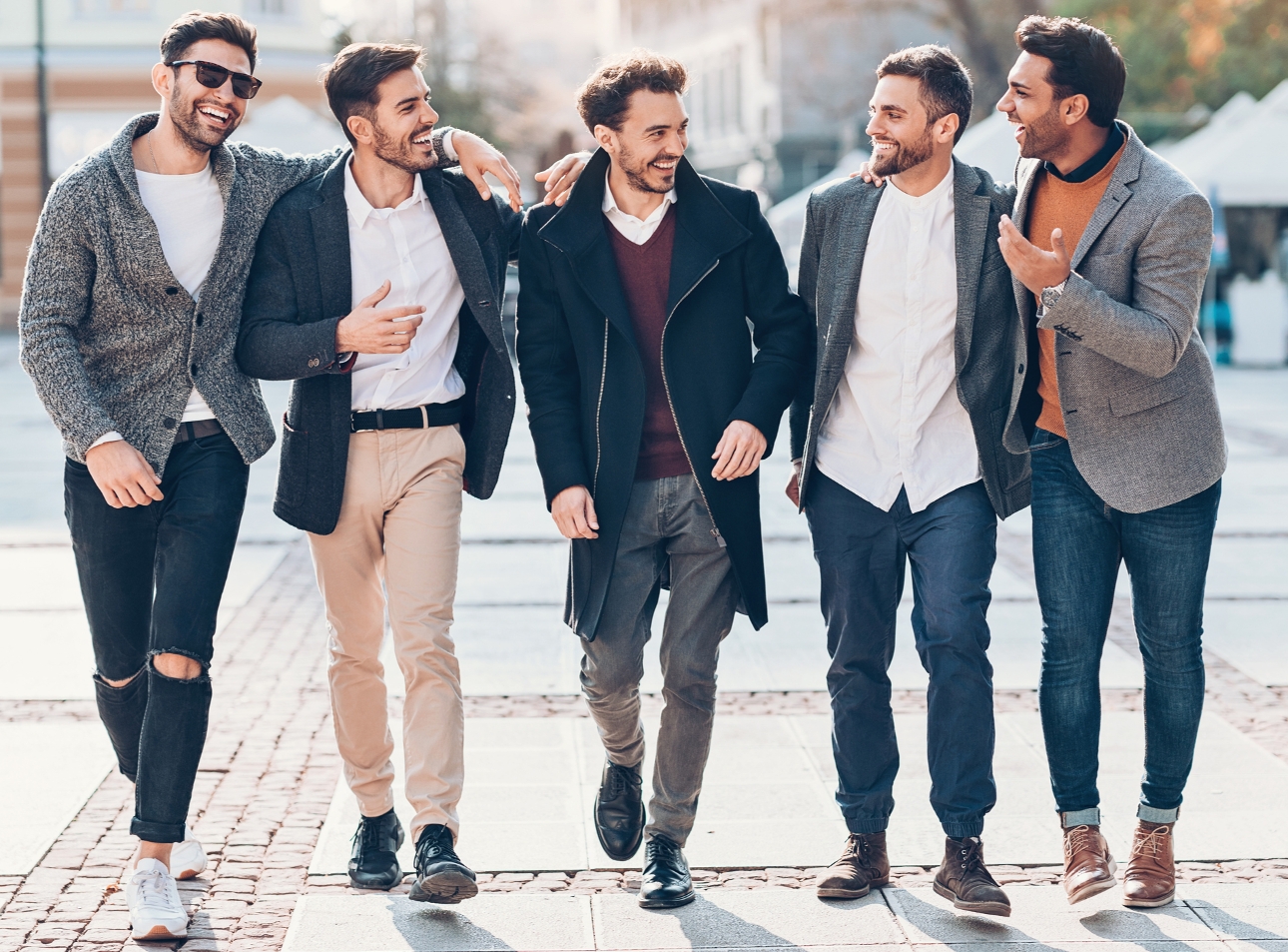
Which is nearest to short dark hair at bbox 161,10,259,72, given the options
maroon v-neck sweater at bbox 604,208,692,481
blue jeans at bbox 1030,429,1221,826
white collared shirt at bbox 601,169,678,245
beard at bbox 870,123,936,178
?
white collared shirt at bbox 601,169,678,245

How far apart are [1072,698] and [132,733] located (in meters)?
2.38

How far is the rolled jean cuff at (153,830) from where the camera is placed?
375cm

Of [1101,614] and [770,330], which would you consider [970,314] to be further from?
[1101,614]

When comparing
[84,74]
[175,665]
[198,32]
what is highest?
[84,74]

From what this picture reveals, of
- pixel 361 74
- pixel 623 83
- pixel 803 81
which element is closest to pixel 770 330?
pixel 623 83

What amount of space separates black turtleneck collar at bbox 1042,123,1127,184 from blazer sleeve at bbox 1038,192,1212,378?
0.74 feet

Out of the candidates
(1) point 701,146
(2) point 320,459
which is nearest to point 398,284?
(2) point 320,459

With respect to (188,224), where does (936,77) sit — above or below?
above

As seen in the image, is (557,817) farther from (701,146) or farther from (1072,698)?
(701,146)

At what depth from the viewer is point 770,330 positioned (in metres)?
3.98

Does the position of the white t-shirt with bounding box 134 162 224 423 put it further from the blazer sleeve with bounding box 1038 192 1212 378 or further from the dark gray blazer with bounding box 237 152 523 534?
the blazer sleeve with bounding box 1038 192 1212 378

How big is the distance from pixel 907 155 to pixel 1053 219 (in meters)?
0.40

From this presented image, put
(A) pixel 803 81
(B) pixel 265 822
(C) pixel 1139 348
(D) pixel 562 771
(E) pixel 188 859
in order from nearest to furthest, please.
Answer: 1. (C) pixel 1139 348
2. (E) pixel 188 859
3. (B) pixel 265 822
4. (D) pixel 562 771
5. (A) pixel 803 81

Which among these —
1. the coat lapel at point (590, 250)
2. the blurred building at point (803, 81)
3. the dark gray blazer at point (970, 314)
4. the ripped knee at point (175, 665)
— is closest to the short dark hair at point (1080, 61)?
the dark gray blazer at point (970, 314)
